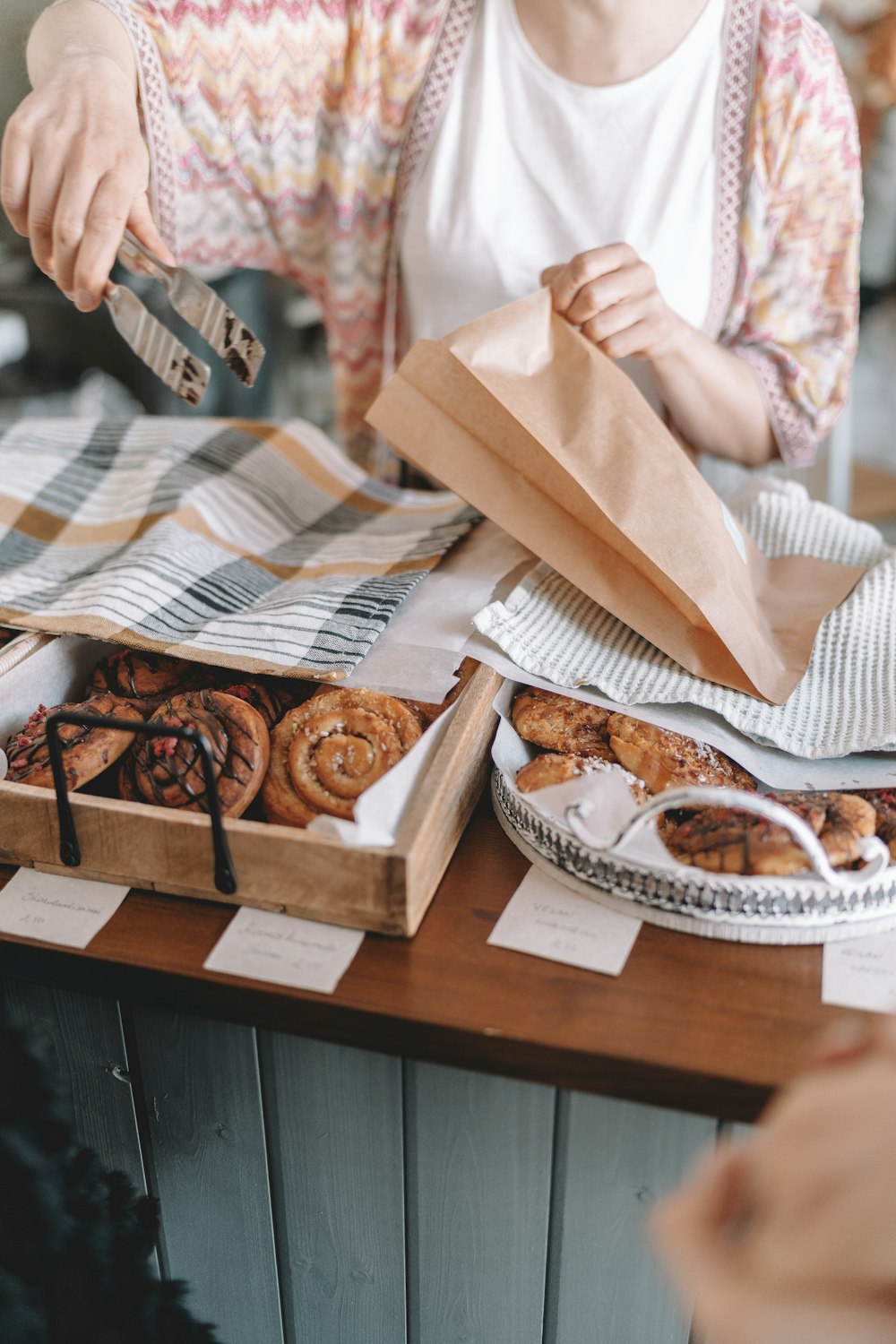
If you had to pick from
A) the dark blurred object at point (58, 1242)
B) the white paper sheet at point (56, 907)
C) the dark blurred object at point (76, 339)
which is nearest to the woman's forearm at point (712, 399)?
the white paper sheet at point (56, 907)

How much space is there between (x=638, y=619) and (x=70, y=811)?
47 centimetres

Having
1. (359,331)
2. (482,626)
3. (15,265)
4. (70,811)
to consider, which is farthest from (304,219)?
(15,265)

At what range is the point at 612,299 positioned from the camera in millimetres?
963

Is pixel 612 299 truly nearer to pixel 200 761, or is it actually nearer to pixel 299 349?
pixel 200 761

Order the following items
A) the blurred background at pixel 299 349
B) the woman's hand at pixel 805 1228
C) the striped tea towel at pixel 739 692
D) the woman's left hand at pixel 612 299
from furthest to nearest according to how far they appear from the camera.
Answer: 1. the blurred background at pixel 299 349
2. the woman's left hand at pixel 612 299
3. the striped tea towel at pixel 739 692
4. the woman's hand at pixel 805 1228

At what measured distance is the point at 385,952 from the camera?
70cm

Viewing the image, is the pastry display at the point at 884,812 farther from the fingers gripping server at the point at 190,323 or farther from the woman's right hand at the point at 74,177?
the woman's right hand at the point at 74,177

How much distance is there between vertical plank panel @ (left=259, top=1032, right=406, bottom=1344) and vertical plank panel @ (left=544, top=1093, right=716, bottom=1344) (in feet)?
0.42

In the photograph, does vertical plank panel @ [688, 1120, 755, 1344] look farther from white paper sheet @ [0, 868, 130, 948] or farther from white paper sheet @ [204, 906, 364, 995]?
white paper sheet @ [0, 868, 130, 948]

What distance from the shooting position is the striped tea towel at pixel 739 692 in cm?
82

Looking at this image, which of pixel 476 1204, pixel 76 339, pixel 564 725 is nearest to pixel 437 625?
pixel 564 725

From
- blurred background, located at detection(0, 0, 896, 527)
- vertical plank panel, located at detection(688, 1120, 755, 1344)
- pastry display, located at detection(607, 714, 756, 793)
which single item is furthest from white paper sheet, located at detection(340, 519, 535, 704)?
blurred background, located at detection(0, 0, 896, 527)

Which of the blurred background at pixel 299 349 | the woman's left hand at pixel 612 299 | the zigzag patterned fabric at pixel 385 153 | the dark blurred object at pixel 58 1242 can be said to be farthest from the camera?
the blurred background at pixel 299 349

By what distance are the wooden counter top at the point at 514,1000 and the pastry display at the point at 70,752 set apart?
112 mm
